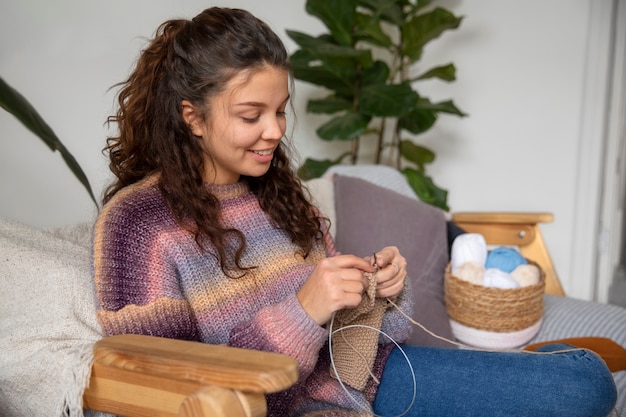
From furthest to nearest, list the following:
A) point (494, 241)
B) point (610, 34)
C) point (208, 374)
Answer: point (610, 34) → point (494, 241) → point (208, 374)

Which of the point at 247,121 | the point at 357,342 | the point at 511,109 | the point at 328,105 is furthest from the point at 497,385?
the point at 511,109

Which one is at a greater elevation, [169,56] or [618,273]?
A: [169,56]

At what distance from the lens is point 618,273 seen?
2.66m

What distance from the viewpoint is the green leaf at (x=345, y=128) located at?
2035mm

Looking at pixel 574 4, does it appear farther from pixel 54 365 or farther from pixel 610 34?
pixel 54 365

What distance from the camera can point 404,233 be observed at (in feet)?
5.41

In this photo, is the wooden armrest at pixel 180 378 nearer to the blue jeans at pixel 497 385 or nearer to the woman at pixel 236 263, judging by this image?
the woman at pixel 236 263

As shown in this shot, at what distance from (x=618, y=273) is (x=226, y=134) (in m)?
2.17

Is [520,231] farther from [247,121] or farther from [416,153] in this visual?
[247,121]

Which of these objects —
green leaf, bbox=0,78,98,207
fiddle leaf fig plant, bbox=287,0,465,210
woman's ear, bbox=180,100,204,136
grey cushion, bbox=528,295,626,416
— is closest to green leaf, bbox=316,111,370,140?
fiddle leaf fig plant, bbox=287,0,465,210

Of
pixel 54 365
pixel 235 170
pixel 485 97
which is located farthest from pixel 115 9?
pixel 485 97

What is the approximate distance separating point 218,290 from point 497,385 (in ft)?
1.51

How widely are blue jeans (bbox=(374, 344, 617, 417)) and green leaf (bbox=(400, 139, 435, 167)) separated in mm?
1319

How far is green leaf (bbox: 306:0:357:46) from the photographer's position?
2.03 metres
